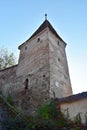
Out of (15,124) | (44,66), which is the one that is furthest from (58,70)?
(15,124)

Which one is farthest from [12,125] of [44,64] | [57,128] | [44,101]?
[44,64]

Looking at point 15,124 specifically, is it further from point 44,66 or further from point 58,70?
point 58,70

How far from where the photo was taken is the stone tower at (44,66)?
15.7 m

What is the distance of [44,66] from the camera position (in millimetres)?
16828

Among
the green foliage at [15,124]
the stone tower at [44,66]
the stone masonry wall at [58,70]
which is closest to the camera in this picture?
the green foliage at [15,124]

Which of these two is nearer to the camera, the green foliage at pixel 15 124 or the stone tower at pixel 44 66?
the green foliage at pixel 15 124

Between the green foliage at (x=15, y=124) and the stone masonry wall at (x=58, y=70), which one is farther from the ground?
the stone masonry wall at (x=58, y=70)

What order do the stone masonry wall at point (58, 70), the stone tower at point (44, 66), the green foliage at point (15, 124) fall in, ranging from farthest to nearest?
the stone masonry wall at point (58, 70) < the stone tower at point (44, 66) < the green foliage at point (15, 124)

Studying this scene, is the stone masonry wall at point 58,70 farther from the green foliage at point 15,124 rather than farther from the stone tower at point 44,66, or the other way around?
the green foliage at point 15,124

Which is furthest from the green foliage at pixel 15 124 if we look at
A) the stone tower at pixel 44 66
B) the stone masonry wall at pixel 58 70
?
the stone masonry wall at pixel 58 70

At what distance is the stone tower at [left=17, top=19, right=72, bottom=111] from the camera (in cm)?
1573

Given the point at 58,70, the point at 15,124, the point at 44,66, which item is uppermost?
the point at 44,66

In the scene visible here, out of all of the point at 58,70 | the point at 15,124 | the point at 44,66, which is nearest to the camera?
the point at 15,124

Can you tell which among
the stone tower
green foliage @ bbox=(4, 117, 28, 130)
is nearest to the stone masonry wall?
the stone tower
